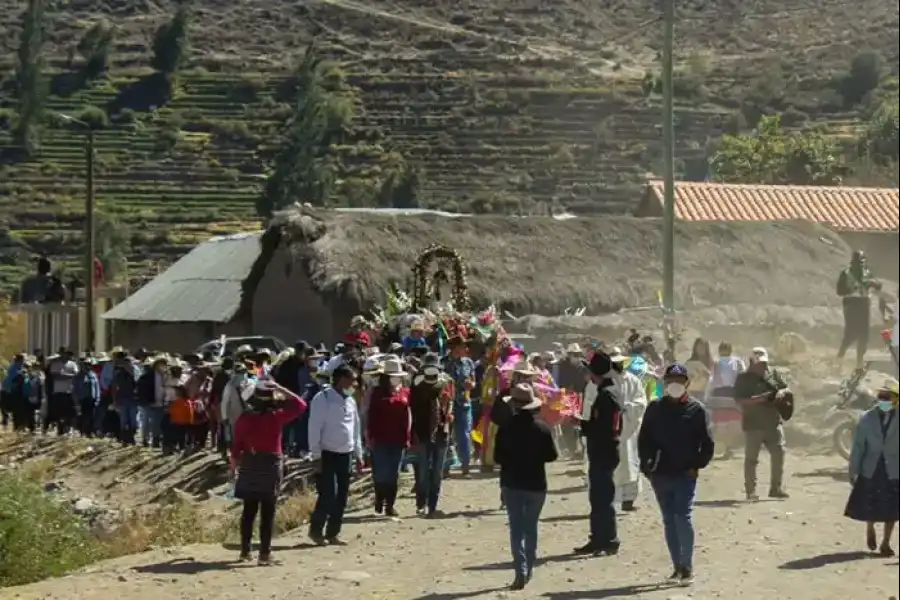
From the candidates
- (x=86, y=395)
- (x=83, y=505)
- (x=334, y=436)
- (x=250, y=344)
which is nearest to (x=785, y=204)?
(x=250, y=344)

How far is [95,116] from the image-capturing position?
6369 centimetres

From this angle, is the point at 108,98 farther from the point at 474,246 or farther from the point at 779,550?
the point at 779,550

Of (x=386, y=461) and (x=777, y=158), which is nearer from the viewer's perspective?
(x=386, y=461)

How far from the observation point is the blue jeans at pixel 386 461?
19.0m

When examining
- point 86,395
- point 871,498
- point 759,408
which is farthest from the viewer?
point 86,395

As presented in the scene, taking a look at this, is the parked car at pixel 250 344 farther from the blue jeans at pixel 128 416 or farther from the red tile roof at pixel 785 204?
the red tile roof at pixel 785 204

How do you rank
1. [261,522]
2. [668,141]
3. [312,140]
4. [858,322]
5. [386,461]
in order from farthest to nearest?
[312,140] < [858,322] < [668,141] < [386,461] < [261,522]

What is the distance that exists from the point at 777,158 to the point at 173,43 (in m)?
23.1

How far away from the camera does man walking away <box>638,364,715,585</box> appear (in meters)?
14.2

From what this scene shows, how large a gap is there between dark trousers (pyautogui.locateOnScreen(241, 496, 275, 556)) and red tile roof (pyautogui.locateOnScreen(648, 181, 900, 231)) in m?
25.6

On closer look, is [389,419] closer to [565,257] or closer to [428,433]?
[428,433]

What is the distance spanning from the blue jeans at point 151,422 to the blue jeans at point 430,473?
36.0 ft

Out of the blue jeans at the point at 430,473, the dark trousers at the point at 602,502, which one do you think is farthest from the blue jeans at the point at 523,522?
the blue jeans at the point at 430,473

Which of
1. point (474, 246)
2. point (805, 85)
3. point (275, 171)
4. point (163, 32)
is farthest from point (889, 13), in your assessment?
point (275, 171)
